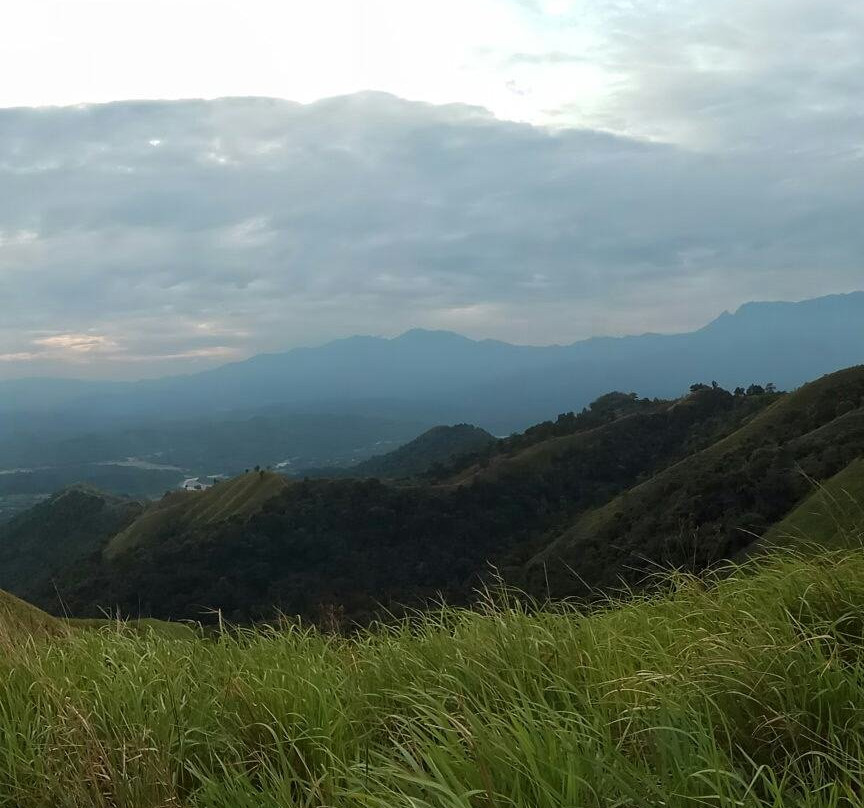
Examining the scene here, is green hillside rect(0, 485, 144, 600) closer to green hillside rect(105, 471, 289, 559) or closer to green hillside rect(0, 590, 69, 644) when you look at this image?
green hillside rect(105, 471, 289, 559)

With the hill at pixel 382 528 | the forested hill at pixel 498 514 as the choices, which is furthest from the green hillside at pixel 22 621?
the hill at pixel 382 528

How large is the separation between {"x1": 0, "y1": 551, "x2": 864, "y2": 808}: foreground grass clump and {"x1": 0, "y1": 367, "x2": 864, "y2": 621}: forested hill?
129 feet

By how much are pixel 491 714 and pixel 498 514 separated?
100828 mm

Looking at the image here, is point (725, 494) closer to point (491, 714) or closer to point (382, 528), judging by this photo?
point (491, 714)

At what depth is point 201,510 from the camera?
409 feet

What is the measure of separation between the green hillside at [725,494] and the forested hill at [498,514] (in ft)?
0.70

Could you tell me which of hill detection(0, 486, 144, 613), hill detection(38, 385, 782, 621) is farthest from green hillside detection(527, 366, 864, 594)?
hill detection(0, 486, 144, 613)

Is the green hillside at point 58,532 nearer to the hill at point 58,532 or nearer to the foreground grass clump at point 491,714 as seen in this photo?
the hill at point 58,532

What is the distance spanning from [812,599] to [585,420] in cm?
13121

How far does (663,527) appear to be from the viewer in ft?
176

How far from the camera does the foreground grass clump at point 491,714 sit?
291cm

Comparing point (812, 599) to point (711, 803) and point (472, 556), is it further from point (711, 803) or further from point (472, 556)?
point (472, 556)

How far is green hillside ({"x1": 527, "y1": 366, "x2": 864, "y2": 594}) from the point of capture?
43.6 metres

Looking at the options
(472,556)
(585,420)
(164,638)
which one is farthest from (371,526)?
(164,638)
